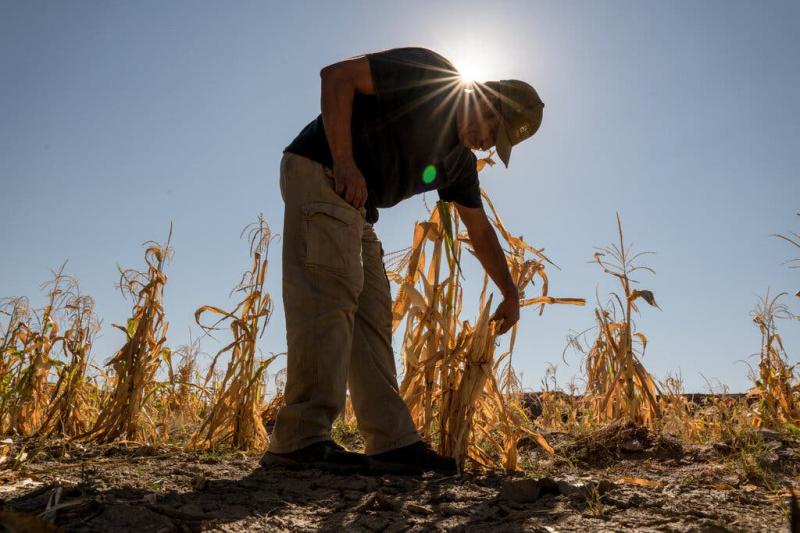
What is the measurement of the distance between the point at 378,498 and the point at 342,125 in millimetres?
1221

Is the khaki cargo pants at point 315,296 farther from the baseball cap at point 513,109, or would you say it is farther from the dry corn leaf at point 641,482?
the dry corn leaf at point 641,482

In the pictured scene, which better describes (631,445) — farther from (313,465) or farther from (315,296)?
(315,296)

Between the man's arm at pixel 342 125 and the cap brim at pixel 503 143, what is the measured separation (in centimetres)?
61

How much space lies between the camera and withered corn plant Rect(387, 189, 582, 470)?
7.79 ft

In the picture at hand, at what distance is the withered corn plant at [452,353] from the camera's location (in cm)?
238

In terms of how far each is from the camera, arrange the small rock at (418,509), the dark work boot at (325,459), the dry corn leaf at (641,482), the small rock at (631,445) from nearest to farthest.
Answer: the small rock at (418,509), the dry corn leaf at (641,482), the dark work boot at (325,459), the small rock at (631,445)

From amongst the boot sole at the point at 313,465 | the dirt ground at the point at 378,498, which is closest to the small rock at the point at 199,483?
the dirt ground at the point at 378,498

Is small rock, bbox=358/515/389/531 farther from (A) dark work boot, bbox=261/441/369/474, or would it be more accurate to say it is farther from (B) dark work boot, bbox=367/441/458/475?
(B) dark work boot, bbox=367/441/458/475

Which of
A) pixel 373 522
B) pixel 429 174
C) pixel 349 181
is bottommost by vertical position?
pixel 373 522

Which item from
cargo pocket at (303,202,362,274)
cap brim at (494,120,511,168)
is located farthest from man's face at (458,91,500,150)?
cargo pocket at (303,202,362,274)

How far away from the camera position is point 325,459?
6.87 feet

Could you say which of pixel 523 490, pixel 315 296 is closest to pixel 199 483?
pixel 315 296

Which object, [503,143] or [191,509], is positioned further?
[503,143]

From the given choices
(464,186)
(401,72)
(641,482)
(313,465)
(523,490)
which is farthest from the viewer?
(464,186)
